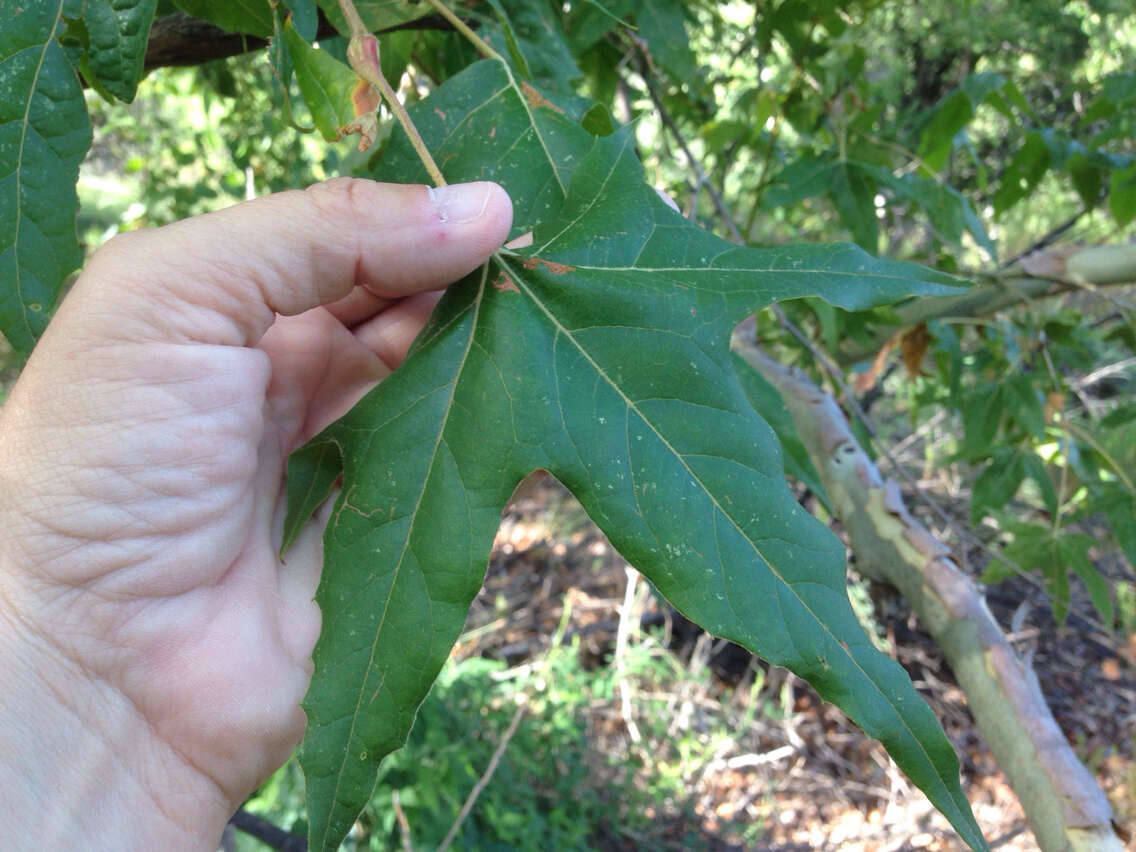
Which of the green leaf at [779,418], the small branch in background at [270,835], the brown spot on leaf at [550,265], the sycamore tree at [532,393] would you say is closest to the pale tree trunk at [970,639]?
the sycamore tree at [532,393]

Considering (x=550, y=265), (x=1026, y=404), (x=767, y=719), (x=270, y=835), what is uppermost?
(x=550, y=265)

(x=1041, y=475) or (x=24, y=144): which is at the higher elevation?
(x=24, y=144)

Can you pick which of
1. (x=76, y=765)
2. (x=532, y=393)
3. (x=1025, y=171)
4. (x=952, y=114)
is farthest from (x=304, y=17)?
(x=1025, y=171)

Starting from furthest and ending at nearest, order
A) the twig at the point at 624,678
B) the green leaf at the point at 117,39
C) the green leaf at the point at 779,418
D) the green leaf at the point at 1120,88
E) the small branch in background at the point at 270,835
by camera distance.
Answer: the twig at the point at 624,678 → the green leaf at the point at 1120,88 → the small branch in background at the point at 270,835 → the green leaf at the point at 779,418 → the green leaf at the point at 117,39

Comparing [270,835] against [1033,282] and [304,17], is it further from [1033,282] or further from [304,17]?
[1033,282]

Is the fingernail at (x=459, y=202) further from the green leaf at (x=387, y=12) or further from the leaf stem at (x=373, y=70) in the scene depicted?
the green leaf at (x=387, y=12)

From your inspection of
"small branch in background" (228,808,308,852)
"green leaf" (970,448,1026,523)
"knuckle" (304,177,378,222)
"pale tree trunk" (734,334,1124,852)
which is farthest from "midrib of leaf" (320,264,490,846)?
"green leaf" (970,448,1026,523)

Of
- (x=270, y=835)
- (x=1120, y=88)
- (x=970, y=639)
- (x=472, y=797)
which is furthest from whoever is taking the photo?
(x=472, y=797)

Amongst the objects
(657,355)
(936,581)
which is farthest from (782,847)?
(657,355)
